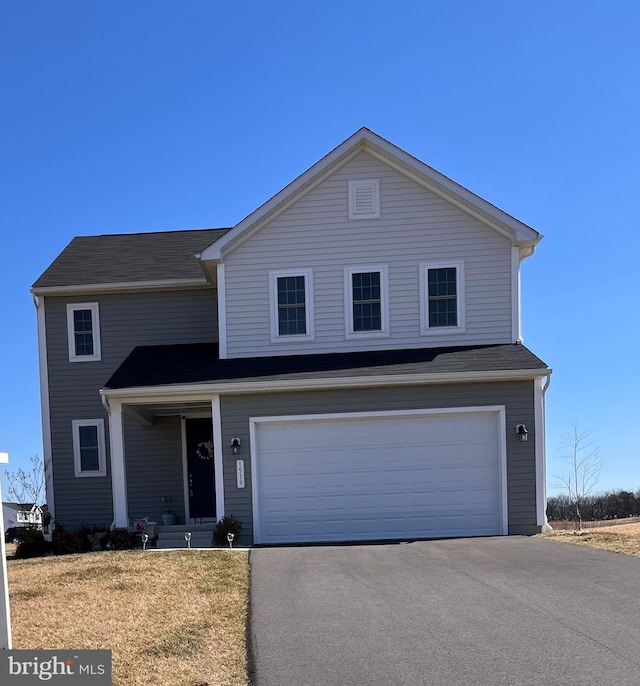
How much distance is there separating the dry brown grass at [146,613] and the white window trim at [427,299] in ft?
20.7

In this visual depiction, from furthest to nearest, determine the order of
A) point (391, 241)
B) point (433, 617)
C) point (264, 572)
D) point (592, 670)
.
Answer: point (391, 241) → point (264, 572) → point (433, 617) → point (592, 670)

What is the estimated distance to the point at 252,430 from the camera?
13.2m

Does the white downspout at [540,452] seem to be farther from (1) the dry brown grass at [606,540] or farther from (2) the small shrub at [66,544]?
(2) the small shrub at [66,544]

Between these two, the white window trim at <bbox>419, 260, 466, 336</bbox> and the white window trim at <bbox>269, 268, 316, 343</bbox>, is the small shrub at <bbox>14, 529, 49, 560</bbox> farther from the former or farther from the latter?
the white window trim at <bbox>419, 260, 466, 336</bbox>

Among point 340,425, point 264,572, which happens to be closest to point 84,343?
point 340,425

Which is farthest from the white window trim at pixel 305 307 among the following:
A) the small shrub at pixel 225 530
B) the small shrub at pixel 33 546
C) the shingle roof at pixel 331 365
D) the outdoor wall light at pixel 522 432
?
the small shrub at pixel 33 546

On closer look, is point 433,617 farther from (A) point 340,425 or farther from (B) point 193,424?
(B) point 193,424

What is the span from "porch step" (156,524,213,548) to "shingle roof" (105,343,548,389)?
120 inches

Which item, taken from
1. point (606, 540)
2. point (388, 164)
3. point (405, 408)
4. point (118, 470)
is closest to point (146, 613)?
point (118, 470)

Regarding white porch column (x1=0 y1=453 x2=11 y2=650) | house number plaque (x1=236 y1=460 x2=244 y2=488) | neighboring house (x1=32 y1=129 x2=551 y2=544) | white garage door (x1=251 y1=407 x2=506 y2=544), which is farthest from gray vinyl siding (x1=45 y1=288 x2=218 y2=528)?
white porch column (x1=0 y1=453 x2=11 y2=650)

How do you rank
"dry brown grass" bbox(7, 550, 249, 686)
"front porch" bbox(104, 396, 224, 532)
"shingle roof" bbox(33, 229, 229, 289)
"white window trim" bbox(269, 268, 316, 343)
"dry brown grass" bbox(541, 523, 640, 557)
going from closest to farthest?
"dry brown grass" bbox(7, 550, 249, 686)
"dry brown grass" bbox(541, 523, 640, 557)
"white window trim" bbox(269, 268, 316, 343)
"front porch" bbox(104, 396, 224, 532)
"shingle roof" bbox(33, 229, 229, 289)

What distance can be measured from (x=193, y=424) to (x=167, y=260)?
14.7 ft

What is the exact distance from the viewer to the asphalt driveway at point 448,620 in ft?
16.5

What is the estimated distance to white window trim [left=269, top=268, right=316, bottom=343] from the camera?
47.2 feet
